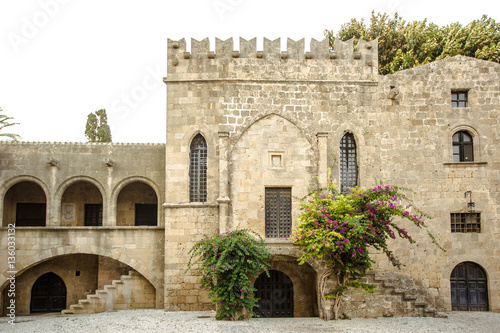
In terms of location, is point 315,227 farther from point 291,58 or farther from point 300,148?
point 291,58

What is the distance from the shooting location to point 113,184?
17812 mm

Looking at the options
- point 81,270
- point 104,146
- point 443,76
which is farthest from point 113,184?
point 443,76

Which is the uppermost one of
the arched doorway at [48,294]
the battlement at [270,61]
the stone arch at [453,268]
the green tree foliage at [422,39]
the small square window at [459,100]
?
the green tree foliage at [422,39]

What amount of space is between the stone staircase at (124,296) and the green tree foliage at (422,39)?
14845 mm

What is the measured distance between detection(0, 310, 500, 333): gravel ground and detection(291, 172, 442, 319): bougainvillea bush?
1205mm

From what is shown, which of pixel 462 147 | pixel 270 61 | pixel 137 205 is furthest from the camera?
pixel 137 205

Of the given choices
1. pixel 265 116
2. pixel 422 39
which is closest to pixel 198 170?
pixel 265 116

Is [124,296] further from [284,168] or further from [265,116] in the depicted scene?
[265,116]

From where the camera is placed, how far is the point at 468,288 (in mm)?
16406

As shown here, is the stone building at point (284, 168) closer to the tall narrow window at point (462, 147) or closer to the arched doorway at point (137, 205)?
the tall narrow window at point (462, 147)

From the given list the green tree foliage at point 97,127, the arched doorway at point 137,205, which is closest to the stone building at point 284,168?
the arched doorway at point 137,205

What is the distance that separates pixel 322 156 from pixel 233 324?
6306mm

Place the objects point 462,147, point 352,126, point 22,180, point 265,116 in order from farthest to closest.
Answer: point 22,180
point 462,147
point 352,126
point 265,116

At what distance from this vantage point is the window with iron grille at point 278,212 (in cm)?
1605
